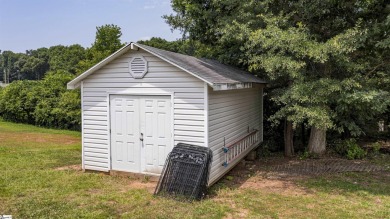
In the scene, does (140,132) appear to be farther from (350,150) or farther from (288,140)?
(350,150)

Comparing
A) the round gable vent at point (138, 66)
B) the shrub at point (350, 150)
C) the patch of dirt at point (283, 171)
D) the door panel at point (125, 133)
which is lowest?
the patch of dirt at point (283, 171)

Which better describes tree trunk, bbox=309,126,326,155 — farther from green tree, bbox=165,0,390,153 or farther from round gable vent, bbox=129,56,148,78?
round gable vent, bbox=129,56,148,78

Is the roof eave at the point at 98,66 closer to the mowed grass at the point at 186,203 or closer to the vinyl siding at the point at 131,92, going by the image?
the vinyl siding at the point at 131,92

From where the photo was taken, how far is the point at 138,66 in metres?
7.04

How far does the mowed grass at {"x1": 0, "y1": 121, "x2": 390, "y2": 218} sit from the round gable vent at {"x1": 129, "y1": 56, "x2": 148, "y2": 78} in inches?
96.8

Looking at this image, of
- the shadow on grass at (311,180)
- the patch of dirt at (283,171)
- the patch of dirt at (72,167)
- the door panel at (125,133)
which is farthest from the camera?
the patch of dirt at (72,167)

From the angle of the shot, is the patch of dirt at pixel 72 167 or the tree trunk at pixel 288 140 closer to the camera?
the patch of dirt at pixel 72 167

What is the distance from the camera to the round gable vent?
275 inches

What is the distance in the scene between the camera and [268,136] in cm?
1204

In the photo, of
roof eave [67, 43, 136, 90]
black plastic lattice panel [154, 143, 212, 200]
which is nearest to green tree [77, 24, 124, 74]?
roof eave [67, 43, 136, 90]

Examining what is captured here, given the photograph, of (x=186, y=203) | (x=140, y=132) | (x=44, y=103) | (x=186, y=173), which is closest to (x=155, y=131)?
(x=140, y=132)

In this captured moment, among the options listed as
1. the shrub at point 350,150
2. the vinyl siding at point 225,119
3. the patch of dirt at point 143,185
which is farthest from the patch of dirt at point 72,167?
the shrub at point 350,150

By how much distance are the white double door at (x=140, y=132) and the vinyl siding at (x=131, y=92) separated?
0.18 m

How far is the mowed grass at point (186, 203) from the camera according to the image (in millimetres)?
5309
